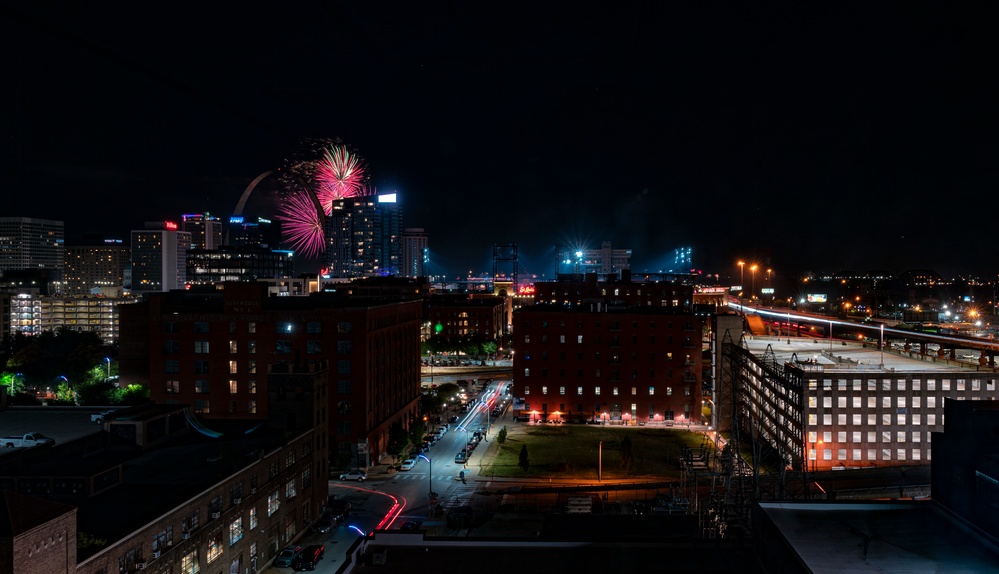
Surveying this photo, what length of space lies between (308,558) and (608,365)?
3343 centimetres

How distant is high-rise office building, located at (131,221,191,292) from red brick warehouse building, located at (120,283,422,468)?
14301 cm

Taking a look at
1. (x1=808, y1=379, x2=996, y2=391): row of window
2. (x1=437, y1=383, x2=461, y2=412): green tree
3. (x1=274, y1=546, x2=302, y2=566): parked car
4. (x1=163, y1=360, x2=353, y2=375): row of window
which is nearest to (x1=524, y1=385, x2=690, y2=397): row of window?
(x1=437, y1=383, x2=461, y2=412): green tree

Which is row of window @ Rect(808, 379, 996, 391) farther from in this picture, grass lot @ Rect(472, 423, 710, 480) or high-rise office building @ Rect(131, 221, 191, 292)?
high-rise office building @ Rect(131, 221, 191, 292)

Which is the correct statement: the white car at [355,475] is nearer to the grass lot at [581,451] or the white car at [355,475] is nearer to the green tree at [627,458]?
the grass lot at [581,451]

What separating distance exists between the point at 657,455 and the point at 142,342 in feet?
128

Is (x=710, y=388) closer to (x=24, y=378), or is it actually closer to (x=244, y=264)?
(x=24, y=378)

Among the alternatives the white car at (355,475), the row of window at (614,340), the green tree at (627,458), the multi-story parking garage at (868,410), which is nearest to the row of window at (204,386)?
the white car at (355,475)

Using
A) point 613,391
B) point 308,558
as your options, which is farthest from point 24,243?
point 308,558

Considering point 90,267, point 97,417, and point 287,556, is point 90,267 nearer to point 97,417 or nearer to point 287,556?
point 97,417

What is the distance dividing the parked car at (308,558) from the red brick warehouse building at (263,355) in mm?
12815

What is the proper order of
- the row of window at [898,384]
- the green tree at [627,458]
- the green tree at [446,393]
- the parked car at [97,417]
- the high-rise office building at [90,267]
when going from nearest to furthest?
the parked car at [97,417] < the row of window at [898,384] < the green tree at [627,458] < the green tree at [446,393] < the high-rise office building at [90,267]

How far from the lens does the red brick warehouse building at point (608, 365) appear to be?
173ft

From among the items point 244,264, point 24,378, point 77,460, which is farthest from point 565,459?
point 244,264

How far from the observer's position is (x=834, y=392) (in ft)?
124
